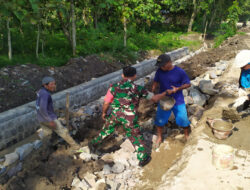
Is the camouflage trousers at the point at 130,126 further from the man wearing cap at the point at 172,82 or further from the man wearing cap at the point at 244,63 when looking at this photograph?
the man wearing cap at the point at 244,63

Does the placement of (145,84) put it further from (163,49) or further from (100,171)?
(163,49)

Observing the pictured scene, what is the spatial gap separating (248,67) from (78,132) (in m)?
3.50

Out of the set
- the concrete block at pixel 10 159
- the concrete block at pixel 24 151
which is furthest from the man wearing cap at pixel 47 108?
the concrete block at pixel 10 159

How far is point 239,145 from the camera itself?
3.69m

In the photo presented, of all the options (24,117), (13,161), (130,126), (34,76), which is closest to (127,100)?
(130,126)

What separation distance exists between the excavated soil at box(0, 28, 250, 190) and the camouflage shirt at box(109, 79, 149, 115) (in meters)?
1.07

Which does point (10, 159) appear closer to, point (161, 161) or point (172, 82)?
point (161, 161)

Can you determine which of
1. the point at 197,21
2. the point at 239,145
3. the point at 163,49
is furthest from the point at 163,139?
the point at 197,21

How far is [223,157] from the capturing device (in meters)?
3.04

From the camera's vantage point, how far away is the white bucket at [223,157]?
9.95ft

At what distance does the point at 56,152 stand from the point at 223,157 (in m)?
2.67

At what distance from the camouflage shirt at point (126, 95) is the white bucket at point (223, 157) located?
135 centimetres

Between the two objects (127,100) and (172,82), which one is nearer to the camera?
(127,100)

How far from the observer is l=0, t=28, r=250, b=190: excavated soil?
9.98 ft
